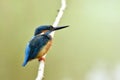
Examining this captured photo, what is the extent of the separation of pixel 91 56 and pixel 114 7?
0.36 meters

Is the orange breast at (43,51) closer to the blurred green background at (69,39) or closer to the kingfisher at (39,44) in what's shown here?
the kingfisher at (39,44)

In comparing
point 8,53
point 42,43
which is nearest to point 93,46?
point 8,53

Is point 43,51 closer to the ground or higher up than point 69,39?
higher up

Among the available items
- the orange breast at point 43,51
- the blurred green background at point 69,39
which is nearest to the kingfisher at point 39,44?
the orange breast at point 43,51

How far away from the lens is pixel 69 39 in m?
2.04

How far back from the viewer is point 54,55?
2.00 metres

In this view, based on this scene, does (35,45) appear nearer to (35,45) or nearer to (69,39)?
(35,45)

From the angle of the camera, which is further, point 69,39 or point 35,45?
point 69,39

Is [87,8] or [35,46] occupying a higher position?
[35,46]

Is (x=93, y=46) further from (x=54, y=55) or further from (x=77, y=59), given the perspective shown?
(x=54, y=55)

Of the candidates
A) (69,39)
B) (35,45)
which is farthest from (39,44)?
(69,39)

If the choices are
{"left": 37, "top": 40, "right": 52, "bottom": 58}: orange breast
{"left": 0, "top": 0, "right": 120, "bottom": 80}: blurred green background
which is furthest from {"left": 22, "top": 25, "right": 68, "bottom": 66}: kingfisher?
{"left": 0, "top": 0, "right": 120, "bottom": 80}: blurred green background

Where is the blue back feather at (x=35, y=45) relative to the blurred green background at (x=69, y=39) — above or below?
above

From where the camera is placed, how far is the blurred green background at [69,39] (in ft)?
6.44
